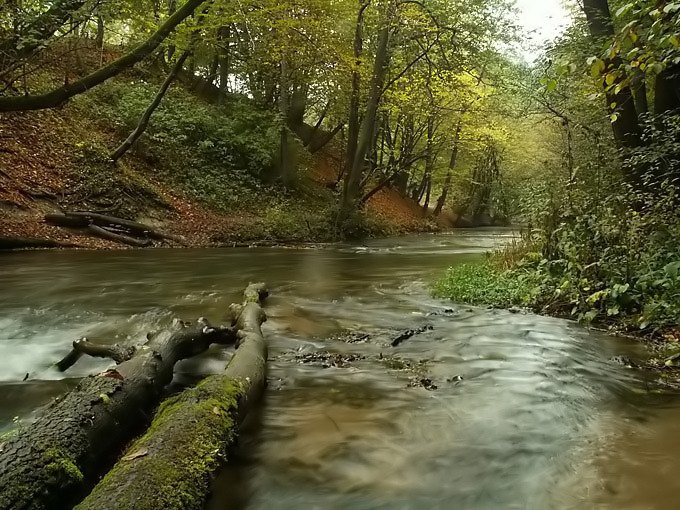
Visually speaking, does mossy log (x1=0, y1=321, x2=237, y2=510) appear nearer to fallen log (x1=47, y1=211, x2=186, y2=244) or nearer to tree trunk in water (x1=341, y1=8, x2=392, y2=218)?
fallen log (x1=47, y1=211, x2=186, y2=244)

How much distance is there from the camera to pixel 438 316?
756 cm

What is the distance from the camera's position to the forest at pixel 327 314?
3.10 metres

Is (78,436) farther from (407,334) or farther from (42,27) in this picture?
(42,27)

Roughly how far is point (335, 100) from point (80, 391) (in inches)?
882

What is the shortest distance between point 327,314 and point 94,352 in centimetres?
343

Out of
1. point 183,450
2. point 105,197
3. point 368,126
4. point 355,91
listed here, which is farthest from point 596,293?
point 355,91

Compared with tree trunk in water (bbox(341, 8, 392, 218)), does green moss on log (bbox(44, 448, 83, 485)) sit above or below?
below

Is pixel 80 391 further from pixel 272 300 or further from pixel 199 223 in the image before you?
pixel 199 223

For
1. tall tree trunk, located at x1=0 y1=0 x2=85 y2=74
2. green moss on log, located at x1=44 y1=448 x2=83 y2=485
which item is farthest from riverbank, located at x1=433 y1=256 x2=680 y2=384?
tall tree trunk, located at x1=0 y1=0 x2=85 y2=74

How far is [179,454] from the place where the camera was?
278 cm

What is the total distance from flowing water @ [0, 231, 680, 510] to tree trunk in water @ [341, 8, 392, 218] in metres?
11.2

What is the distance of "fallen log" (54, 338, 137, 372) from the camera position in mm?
4602

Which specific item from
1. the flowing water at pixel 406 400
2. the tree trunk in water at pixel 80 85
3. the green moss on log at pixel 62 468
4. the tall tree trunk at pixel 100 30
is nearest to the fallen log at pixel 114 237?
the tree trunk in water at pixel 80 85

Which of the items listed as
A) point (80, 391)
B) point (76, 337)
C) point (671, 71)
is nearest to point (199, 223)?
point (76, 337)
